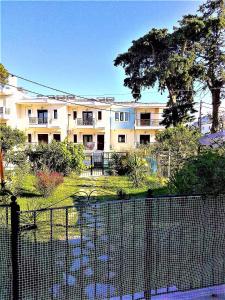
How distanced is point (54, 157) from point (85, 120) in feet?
63.1

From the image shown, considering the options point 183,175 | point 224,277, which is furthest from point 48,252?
point 224,277

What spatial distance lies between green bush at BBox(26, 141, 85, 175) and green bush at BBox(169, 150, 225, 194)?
14.1m

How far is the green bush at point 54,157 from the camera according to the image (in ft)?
57.0

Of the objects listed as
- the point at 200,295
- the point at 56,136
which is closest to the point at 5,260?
the point at 200,295

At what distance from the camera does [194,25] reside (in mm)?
21578

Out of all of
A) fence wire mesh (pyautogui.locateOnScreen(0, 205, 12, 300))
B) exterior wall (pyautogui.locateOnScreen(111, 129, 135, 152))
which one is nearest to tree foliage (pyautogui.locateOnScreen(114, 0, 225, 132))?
exterior wall (pyautogui.locateOnScreen(111, 129, 135, 152))

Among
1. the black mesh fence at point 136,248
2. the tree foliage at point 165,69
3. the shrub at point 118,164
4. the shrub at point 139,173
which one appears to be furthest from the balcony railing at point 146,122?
the black mesh fence at point 136,248

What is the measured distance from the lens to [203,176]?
3301 mm

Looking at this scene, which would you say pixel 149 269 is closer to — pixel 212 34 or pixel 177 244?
pixel 177 244

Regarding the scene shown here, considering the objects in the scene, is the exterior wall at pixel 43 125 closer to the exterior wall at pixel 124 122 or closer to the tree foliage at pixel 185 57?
the exterior wall at pixel 124 122

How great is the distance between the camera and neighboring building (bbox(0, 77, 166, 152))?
1363 inches

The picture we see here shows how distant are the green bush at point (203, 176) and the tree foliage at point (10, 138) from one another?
16409mm

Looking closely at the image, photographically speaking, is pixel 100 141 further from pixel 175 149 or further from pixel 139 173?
pixel 139 173

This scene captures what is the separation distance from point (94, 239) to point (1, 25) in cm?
1039
